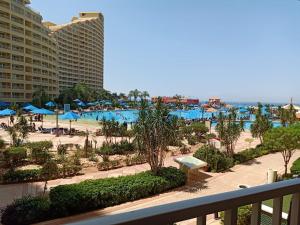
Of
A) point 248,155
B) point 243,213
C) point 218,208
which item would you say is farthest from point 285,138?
point 218,208

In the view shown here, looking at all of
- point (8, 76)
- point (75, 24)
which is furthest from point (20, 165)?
point (75, 24)

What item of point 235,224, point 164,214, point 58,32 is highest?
point 58,32

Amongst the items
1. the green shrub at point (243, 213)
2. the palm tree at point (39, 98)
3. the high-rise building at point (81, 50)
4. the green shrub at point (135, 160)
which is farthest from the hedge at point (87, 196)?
the high-rise building at point (81, 50)

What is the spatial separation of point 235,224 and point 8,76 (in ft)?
198

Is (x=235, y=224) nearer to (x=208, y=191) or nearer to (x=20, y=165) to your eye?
(x=208, y=191)

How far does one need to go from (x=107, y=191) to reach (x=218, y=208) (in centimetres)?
1073

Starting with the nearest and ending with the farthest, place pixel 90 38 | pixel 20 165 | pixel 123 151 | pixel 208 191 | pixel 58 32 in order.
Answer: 1. pixel 208 191
2. pixel 20 165
3. pixel 123 151
4. pixel 58 32
5. pixel 90 38

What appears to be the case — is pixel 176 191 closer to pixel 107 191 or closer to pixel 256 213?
pixel 107 191

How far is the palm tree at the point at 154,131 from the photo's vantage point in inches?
593

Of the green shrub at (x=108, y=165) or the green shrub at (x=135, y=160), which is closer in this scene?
the green shrub at (x=108, y=165)

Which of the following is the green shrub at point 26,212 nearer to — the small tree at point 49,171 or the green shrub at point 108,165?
the small tree at point 49,171

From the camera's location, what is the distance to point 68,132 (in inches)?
1224

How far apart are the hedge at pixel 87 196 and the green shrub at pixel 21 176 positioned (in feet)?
11.9

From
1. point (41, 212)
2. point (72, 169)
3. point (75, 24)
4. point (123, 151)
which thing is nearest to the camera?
point (41, 212)
